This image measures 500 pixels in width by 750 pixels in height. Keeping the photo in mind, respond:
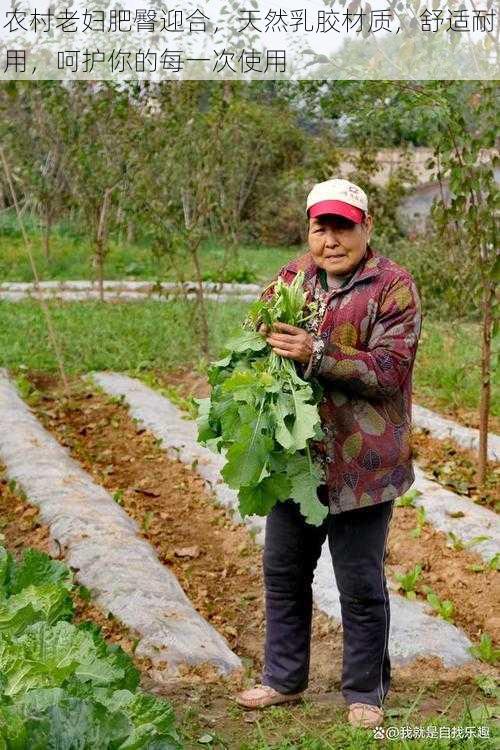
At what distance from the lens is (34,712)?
2.30m

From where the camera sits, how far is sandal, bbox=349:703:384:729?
3.36 metres

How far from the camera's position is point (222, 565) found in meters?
5.22

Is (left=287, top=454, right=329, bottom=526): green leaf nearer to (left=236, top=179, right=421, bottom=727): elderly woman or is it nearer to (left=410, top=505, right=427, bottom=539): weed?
(left=236, top=179, right=421, bottom=727): elderly woman

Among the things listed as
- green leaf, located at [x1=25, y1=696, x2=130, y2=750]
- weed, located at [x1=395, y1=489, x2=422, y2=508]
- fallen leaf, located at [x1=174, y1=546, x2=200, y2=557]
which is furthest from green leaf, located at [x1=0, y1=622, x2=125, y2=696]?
weed, located at [x1=395, y1=489, x2=422, y2=508]

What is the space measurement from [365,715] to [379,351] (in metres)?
1.18

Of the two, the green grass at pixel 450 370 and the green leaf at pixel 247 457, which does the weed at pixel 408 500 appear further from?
the green leaf at pixel 247 457

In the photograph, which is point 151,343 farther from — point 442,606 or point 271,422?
point 271,422

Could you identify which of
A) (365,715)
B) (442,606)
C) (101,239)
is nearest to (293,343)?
(365,715)

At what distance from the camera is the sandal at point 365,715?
3.36 metres

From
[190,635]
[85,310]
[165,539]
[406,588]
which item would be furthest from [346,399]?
[85,310]

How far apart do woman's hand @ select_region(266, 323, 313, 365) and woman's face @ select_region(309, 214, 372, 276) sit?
25 cm

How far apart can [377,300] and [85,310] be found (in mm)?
8468

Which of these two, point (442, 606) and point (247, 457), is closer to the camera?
point (247, 457)

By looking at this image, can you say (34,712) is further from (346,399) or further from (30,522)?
(30,522)
